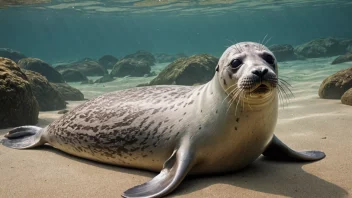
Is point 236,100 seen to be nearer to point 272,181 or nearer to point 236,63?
point 236,63

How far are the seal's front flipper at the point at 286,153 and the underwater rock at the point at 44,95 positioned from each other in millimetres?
6850

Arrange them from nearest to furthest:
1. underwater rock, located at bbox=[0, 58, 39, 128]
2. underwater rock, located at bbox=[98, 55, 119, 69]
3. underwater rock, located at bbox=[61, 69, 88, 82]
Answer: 1. underwater rock, located at bbox=[0, 58, 39, 128]
2. underwater rock, located at bbox=[61, 69, 88, 82]
3. underwater rock, located at bbox=[98, 55, 119, 69]

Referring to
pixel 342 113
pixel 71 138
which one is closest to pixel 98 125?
pixel 71 138

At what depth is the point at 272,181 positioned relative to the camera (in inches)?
113

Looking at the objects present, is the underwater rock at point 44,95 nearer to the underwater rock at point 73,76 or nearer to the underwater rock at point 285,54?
the underwater rock at point 73,76

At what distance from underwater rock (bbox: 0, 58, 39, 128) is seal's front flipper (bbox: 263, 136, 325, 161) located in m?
4.31

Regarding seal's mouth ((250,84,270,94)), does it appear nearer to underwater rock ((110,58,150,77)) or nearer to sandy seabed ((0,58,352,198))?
sandy seabed ((0,58,352,198))

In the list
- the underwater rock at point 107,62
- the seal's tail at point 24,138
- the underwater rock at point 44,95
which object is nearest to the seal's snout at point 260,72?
the seal's tail at point 24,138

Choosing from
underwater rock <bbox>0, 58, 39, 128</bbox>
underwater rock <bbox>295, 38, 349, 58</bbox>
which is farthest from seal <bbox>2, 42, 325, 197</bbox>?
underwater rock <bbox>295, 38, 349, 58</bbox>

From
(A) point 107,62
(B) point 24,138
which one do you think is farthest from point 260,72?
(A) point 107,62

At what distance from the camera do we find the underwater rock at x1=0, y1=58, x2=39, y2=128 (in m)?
5.52

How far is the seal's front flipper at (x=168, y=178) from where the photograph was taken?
104 inches

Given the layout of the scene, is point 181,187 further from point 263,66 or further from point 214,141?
point 263,66

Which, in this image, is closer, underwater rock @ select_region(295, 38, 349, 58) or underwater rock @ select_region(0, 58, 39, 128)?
underwater rock @ select_region(0, 58, 39, 128)
